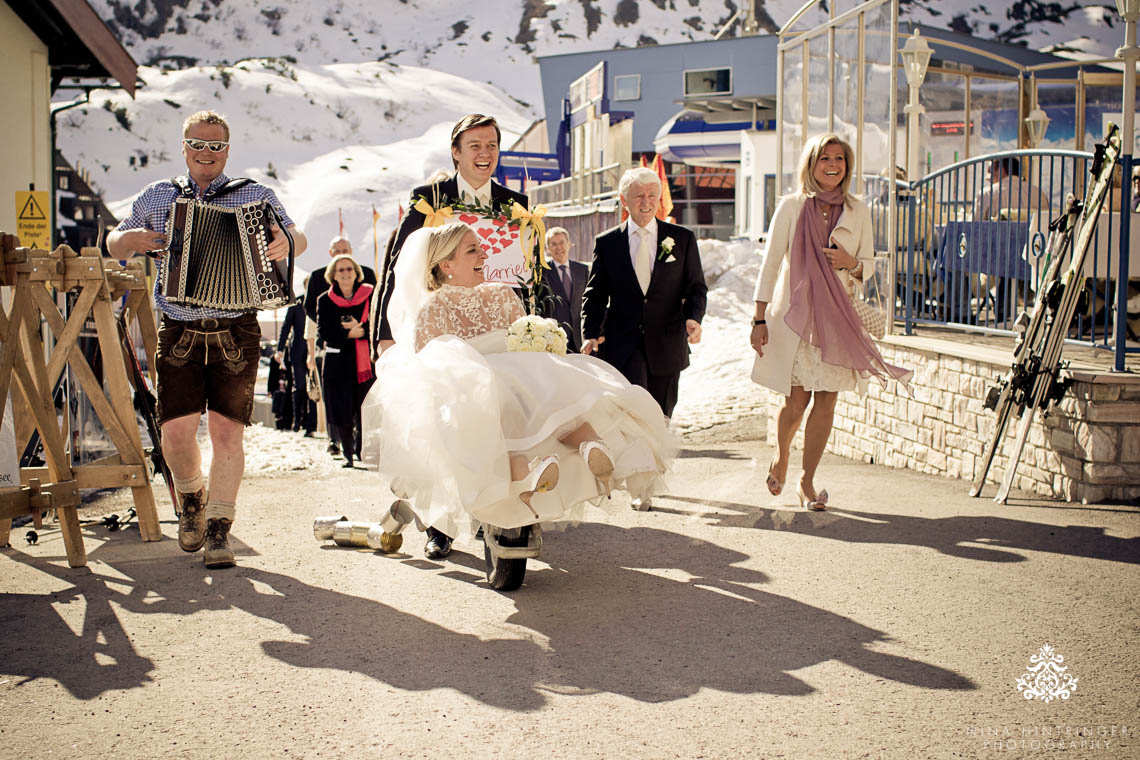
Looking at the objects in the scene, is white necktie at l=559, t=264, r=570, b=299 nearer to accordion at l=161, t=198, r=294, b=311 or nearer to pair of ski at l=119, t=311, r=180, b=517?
pair of ski at l=119, t=311, r=180, b=517

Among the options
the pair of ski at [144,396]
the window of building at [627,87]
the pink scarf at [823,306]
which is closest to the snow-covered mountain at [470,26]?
the window of building at [627,87]

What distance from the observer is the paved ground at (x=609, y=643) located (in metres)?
3.79

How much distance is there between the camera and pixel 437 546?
665cm

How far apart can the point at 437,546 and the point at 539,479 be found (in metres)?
1.81

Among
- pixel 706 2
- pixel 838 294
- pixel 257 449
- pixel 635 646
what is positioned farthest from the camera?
pixel 706 2

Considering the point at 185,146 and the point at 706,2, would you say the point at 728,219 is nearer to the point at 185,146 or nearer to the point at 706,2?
the point at 185,146

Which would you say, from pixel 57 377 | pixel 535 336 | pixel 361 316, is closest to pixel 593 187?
pixel 361 316

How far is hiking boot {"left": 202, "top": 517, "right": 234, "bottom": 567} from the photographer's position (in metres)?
6.32

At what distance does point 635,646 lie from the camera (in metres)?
4.77

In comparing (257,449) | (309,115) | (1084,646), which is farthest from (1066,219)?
(309,115)

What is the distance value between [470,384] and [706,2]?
5754 inches

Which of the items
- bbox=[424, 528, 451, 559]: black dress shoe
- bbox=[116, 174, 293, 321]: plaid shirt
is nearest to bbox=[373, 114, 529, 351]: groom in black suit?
bbox=[116, 174, 293, 321]: plaid shirt

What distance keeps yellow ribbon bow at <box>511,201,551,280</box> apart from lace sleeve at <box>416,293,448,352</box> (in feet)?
3.36

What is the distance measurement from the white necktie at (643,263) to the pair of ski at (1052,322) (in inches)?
93.2
